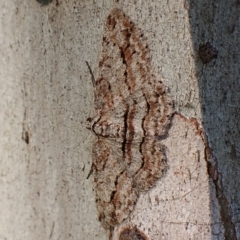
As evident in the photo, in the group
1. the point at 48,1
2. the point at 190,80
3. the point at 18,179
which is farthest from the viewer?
the point at 18,179

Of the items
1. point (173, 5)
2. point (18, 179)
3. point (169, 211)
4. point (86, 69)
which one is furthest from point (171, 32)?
point (18, 179)

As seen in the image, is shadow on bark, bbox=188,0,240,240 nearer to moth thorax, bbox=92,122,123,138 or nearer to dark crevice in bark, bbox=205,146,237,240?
dark crevice in bark, bbox=205,146,237,240

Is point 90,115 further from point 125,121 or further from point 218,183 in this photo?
point 218,183

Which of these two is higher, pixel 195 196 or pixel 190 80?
pixel 190 80

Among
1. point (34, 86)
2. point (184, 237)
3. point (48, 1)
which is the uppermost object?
point (48, 1)

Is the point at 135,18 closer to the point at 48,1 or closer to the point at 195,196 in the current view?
the point at 48,1

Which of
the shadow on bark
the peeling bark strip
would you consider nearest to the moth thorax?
the peeling bark strip

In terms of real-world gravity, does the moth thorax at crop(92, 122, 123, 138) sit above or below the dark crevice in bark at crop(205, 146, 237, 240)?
above

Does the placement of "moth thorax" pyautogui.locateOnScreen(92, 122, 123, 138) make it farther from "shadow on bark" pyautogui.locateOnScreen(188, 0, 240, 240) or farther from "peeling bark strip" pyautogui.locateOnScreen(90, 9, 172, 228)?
"shadow on bark" pyautogui.locateOnScreen(188, 0, 240, 240)

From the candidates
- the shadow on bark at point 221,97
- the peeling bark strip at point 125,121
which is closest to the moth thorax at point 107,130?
the peeling bark strip at point 125,121
